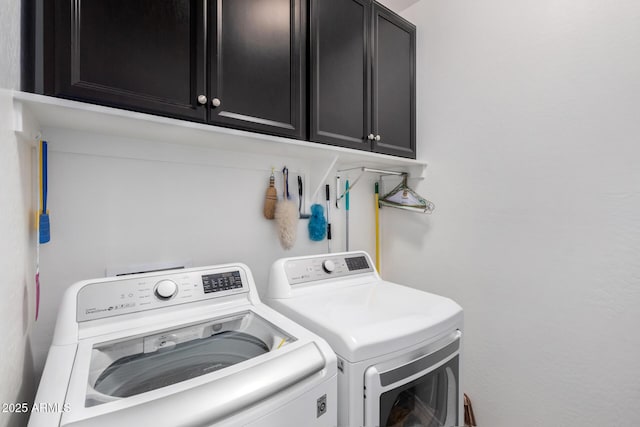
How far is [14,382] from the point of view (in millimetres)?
718

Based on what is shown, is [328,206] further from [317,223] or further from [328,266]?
[328,266]

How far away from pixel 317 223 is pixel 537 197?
3.96 feet

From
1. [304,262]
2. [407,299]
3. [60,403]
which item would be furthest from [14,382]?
[407,299]

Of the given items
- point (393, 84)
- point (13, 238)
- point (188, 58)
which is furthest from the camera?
point (393, 84)

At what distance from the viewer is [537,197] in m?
1.46

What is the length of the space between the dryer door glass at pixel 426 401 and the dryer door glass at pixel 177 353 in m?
0.44

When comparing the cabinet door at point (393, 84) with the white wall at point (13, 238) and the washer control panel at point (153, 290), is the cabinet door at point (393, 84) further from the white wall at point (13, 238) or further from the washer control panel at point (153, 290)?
the white wall at point (13, 238)

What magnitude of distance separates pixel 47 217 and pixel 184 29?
0.82 meters

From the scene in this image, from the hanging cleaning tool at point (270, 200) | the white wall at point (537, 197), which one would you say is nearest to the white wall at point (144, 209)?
the hanging cleaning tool at point (270, 200)

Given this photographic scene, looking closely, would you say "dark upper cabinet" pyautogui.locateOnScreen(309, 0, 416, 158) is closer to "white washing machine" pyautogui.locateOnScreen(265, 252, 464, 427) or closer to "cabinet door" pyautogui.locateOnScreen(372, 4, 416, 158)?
"cabinet door" pyautogui.locateOnScreen(372, 4, 416, 158)

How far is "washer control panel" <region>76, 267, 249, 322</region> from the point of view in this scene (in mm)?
933

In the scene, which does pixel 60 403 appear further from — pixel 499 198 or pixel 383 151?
pixel 499 198

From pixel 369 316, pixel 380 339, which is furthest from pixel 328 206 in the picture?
pixel 380 339

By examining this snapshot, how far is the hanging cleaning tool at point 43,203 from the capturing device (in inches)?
38.4
